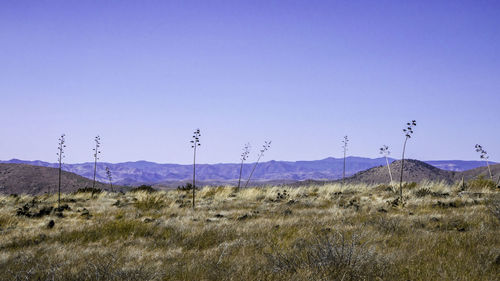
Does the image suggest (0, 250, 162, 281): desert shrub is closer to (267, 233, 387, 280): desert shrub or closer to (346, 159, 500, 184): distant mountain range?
(267, 233, 387, 280): desert shrub

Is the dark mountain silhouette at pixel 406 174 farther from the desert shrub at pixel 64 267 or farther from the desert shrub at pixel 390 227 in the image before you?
the desert shrub at pixel 64 267

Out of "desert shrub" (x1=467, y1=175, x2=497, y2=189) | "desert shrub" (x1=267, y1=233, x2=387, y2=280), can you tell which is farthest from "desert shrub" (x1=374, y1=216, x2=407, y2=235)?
"desert shrub" (x1=467, y1=175, x2=497, y2=189)

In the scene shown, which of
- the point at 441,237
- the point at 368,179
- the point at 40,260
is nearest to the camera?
the point at 40,260

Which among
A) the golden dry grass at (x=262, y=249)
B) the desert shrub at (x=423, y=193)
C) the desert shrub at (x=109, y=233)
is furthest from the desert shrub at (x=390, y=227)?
the desert shrub at (x=423, y=193)

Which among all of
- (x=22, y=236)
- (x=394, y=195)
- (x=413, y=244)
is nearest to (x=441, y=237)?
(x=413, y=244)

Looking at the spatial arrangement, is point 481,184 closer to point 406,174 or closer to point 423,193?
point 423,193

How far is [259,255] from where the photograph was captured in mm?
5605

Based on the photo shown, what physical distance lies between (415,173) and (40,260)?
2266 inches

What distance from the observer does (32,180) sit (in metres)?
54.3

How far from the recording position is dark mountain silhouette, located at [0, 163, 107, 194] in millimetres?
49875

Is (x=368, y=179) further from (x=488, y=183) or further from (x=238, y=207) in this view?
(x=238, y=207)

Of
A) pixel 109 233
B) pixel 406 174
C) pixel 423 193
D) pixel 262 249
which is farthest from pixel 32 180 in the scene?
pixel 262 249

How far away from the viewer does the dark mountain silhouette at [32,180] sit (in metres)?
49.9

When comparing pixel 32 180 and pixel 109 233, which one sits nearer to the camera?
pixel 109 233
